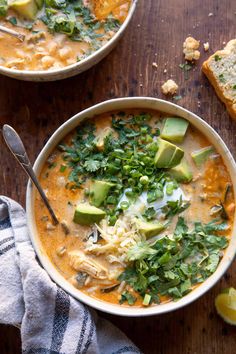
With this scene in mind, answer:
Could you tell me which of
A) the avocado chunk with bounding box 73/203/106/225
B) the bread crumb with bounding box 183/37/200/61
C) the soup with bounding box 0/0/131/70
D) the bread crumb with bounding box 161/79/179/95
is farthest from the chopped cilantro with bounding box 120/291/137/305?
the bread crumb with bounding box 183/37/200/61

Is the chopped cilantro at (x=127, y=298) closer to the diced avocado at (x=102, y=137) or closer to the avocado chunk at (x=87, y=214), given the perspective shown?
the avocado chunk at (x=87, y=214)

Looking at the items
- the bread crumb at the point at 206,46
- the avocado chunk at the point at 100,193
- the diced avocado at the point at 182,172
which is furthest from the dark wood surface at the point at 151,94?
the avocado chunk at the point at 100,193

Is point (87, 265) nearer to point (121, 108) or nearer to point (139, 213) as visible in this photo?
point (139, 213)

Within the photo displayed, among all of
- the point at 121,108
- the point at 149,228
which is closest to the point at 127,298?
the point at 149,228

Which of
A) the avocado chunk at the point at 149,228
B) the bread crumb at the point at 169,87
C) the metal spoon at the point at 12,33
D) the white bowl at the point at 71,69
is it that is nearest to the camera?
the avocado chunk at the point at 149,228

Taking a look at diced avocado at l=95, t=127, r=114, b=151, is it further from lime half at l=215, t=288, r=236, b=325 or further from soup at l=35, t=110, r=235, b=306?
lime half at l=215, t=288, r=236, b=325

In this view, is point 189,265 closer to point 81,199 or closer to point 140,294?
point 140,294
